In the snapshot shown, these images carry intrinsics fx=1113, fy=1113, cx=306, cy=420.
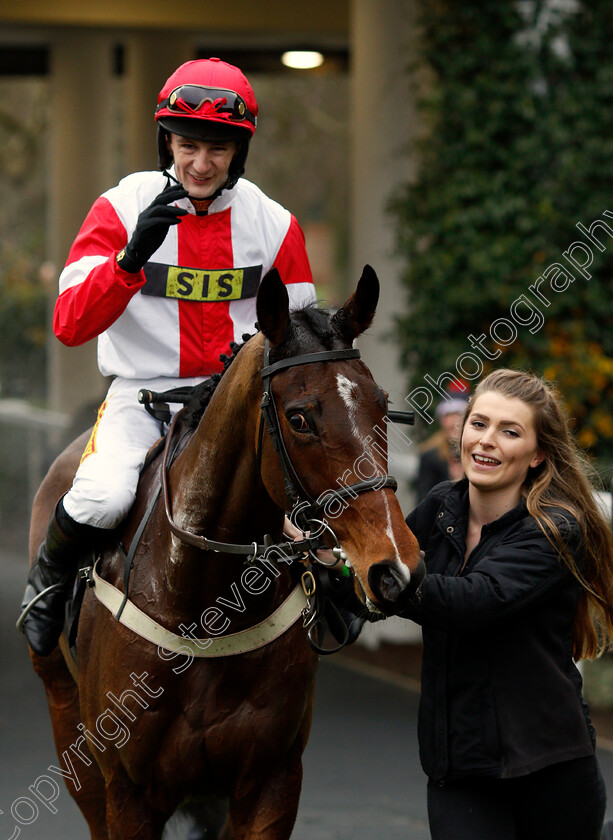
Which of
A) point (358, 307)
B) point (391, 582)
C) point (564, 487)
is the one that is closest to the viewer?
point (391, 582)

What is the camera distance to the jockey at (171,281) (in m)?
3.08

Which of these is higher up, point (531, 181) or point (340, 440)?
point (531, 181)

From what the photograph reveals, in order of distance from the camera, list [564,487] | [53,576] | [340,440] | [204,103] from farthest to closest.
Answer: [53,576] → [204,103] → [564,487] → [340,440]

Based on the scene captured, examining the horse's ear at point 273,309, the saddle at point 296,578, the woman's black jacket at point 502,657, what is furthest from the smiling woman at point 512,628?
the horse's ear at point 273,309

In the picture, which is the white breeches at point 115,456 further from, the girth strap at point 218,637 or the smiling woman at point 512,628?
the smiling woman at point 512,628

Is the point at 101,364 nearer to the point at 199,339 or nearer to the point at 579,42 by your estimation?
the point at 199,339

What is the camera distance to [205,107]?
307 centimetres

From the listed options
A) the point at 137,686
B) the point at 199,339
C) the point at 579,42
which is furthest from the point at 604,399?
the point at 137,686

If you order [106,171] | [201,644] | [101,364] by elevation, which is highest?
[106,171]

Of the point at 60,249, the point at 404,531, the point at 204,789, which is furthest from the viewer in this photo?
the point at 60,249

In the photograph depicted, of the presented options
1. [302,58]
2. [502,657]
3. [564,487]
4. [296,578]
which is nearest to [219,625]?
[296,578]

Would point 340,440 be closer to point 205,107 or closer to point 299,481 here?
point 299,481

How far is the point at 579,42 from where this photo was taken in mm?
7137

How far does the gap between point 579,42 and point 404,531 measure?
5.73 meters
